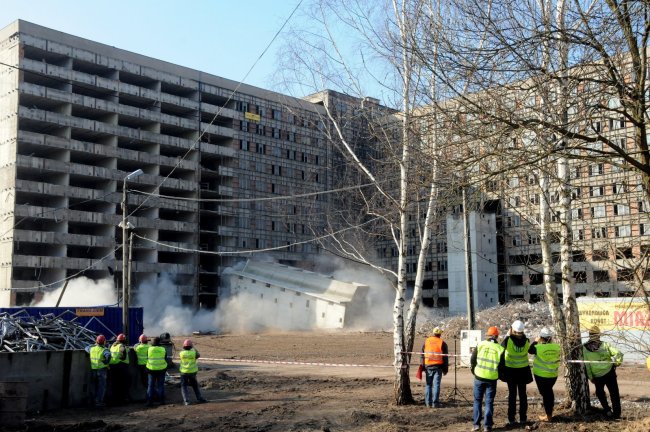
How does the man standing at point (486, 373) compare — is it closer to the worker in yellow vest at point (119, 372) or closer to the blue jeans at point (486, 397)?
the blue jeans at point (486, 397)

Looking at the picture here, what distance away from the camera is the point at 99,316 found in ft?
89.8

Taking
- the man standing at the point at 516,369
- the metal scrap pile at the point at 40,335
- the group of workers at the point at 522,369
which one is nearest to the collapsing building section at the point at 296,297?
the metal scrap pile at the point at 40,335

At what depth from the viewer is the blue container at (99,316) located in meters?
26.6

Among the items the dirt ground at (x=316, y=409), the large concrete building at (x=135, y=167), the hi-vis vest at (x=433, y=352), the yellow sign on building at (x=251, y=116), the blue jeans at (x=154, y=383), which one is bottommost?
the dirt ground at (x=316, y=409)

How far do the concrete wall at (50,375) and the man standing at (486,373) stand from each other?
1065 centimetres

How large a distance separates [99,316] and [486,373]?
1949 centimetres

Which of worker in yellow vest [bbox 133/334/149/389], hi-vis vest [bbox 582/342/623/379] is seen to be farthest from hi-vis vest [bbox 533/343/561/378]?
worker in yellow vest [bbox 133/334/149/389]

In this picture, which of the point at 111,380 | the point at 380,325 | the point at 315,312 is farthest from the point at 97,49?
the point at 111,380

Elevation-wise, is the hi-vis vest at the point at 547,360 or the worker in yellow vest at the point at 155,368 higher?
the hi-vis vest at the point at 547,360

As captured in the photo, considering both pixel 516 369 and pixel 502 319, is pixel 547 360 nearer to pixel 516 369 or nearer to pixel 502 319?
pixel 516 369

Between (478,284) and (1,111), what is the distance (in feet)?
162

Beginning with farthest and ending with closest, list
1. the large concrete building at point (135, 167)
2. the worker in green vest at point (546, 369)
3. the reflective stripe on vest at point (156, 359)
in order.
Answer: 1. the large concrete building at point (135, 167)
2. the reflective stripe on vest at point (156, 359)
3. the worker in green vest at point (546, 369)

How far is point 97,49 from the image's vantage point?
67.4 metres

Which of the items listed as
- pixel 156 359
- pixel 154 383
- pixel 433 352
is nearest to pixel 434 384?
pixel 433 352
